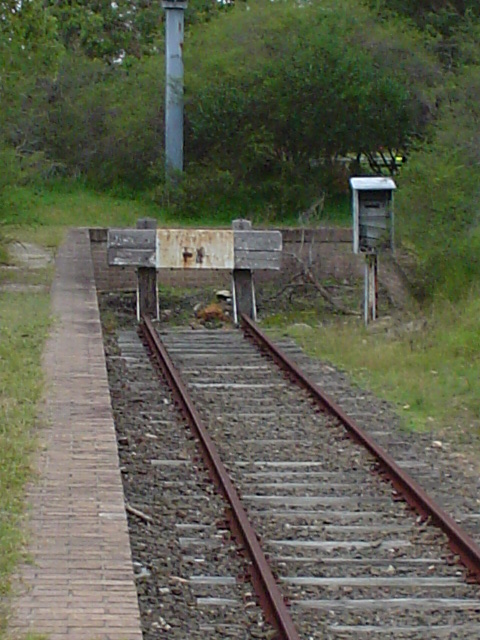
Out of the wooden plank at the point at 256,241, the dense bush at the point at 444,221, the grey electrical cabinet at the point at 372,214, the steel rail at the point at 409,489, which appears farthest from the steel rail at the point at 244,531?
the dense bush at the point at 444,221

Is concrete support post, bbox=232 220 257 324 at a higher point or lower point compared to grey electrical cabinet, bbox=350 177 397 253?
lower

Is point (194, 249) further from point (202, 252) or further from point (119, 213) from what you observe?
point (119, 213)

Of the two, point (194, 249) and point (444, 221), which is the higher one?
point (444, 221)

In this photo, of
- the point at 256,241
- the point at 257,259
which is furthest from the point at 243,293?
the point at 256,241

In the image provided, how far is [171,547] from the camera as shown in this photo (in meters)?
8.12

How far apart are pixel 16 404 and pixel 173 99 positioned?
25038mm

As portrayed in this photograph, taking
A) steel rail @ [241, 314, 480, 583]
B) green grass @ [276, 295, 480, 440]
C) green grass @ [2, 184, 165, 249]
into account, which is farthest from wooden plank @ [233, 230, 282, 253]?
steel rail @ [241, 314, 480, 583]

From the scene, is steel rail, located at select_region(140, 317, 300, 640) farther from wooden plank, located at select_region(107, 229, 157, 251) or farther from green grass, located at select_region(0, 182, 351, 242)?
green grass, located at select_region(0, 182, 351, 242)

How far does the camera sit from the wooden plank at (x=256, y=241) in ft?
69.0

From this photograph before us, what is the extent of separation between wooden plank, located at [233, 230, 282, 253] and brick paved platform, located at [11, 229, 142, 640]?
8.85 m

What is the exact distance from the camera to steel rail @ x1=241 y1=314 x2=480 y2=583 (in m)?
7.92

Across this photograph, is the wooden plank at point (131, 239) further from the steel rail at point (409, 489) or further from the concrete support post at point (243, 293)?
the steel rail at point (409, 489)

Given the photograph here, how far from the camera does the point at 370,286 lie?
65.2 ft

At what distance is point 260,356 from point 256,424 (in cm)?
453
